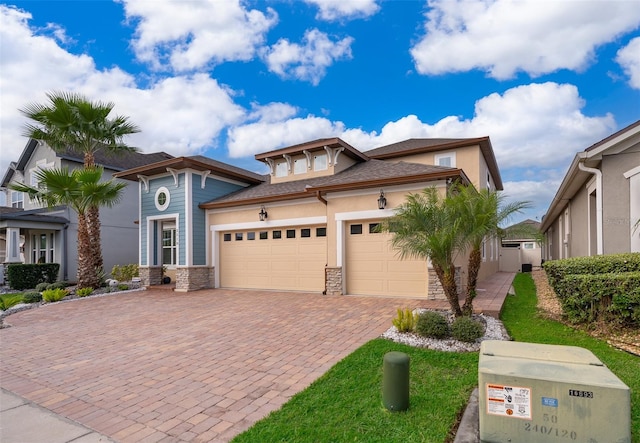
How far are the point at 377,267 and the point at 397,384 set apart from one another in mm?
7334

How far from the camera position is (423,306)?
8.68m

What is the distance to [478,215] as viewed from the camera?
631 centimetres

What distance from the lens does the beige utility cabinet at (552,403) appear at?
2.60m

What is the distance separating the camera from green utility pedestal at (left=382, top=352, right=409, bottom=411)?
11.5 ft

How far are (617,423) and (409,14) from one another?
11.9 metres

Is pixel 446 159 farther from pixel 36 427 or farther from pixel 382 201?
pixel 36 427

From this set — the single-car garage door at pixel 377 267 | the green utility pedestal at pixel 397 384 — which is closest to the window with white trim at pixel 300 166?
the single-car garage door at pixel 377 267

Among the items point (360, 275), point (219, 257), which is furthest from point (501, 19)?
point (219, 257)

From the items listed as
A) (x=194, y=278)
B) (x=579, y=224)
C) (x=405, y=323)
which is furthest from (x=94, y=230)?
(x=579, y=224)

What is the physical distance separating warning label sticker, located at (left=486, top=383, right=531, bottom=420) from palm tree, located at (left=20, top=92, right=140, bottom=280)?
1583cm

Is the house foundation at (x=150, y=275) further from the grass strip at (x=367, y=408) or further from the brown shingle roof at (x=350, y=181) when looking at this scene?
the grass strip at (x=367, y=408)

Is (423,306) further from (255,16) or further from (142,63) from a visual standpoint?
(142,63)

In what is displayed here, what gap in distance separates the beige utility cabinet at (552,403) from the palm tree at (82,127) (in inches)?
624

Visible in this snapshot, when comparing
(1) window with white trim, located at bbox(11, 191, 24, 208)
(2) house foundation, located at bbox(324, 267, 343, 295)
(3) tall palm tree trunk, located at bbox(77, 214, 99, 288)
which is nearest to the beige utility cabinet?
(2) house foundation, located at bbox(324, 267, 343, 295)
